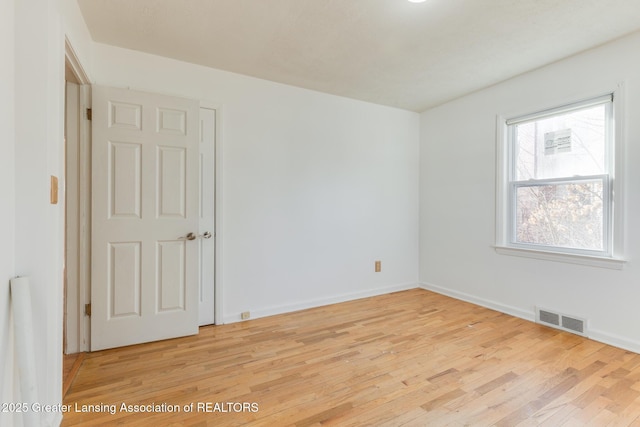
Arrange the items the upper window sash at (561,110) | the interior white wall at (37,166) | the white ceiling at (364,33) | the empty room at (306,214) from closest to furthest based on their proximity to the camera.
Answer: the interior white wall at (37,166) < the empty room at (306,214) < the white ceiling at (364,33) < the upper window sash at (561,110)

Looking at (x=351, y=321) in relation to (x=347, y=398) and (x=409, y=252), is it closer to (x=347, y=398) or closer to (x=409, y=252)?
(x=347, y=398)

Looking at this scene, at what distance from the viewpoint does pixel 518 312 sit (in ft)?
10.1

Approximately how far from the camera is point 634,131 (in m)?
2.33

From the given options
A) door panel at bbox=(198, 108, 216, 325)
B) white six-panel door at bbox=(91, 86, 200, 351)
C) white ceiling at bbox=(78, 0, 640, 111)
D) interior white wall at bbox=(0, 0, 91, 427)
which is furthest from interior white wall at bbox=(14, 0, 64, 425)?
door panel at bbox=(198, 108, 216, 325)

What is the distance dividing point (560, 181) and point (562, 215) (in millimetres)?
320

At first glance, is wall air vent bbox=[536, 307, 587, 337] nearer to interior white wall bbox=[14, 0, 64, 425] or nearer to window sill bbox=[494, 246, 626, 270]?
window sill bbox=[494, 246, 626, 270]

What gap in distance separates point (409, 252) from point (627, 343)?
7.28 feet

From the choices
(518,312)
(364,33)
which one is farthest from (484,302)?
(364,33)

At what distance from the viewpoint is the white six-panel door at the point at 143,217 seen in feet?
7.76

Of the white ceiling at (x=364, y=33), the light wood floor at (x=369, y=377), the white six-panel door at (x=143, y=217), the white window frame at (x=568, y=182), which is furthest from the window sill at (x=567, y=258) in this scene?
the white six-panel door at (x=143, y=217)

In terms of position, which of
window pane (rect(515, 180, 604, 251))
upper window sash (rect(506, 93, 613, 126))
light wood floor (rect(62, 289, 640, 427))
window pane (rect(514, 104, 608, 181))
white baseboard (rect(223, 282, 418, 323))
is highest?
upper window sash (rect(506, 93, 613, 126))

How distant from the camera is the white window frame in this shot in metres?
2.42

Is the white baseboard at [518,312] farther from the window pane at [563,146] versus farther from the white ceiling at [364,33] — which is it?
the white ceiling at [364,33]

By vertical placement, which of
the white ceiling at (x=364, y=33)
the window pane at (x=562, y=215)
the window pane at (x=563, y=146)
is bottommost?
the window pane at (x=562, y=215)
